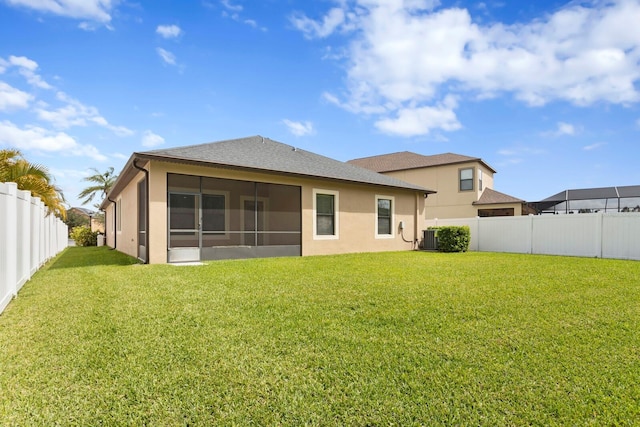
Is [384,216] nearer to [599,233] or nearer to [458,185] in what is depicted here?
[599,233]

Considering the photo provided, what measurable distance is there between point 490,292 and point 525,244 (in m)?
9.53

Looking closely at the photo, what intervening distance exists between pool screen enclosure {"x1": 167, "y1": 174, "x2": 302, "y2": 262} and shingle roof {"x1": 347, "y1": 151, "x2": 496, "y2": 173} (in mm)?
12587

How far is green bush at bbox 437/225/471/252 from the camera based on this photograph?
13.8m

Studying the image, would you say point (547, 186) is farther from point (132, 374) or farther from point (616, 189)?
point (132, 374)

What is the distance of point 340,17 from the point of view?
10336mm

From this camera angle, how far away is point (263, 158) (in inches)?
445

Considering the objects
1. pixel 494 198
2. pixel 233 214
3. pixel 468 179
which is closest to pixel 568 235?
pixel 494 198

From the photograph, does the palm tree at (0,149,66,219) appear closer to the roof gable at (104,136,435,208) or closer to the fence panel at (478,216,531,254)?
the roof gable at (104,136,435,208)

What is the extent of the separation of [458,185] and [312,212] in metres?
14.1

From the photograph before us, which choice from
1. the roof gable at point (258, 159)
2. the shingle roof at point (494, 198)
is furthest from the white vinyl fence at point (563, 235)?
the shingle roof at point (494, 198)

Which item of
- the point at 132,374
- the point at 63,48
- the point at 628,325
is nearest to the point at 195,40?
the point at 63,48

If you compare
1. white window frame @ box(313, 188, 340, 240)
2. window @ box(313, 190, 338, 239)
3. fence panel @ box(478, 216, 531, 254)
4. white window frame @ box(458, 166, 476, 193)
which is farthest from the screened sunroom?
window @ box(313, 190, 338, 239)

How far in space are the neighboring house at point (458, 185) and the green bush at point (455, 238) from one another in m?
7.99

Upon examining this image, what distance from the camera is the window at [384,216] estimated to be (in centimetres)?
1391
